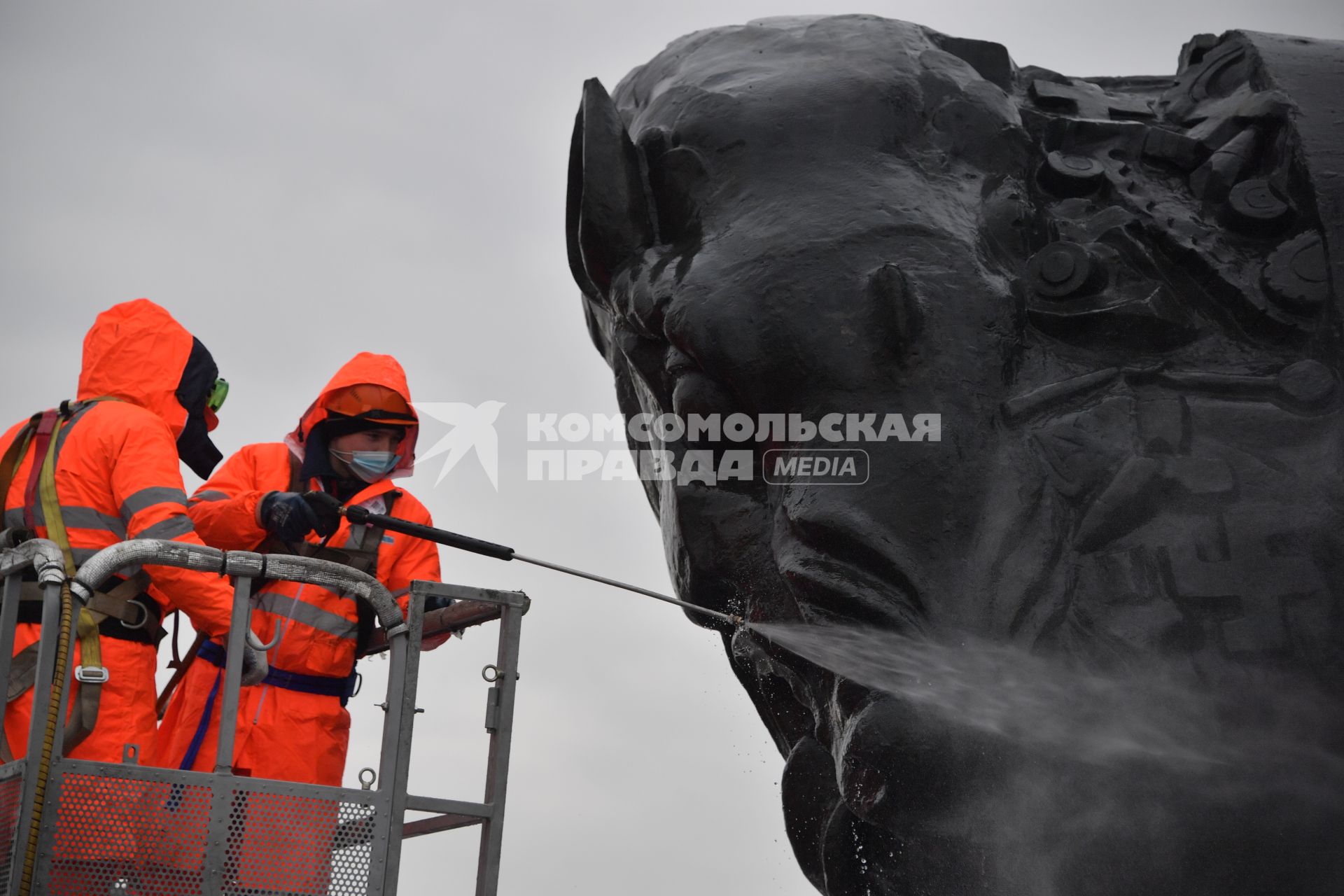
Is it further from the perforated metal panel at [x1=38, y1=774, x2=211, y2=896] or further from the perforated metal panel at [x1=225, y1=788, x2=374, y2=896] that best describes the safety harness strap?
the perforated metal panel at [x1=225, y1=788, x2=374, y2=896]

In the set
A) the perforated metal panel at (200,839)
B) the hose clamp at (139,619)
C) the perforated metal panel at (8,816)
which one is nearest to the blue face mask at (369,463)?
the hose clamp at (139,619)

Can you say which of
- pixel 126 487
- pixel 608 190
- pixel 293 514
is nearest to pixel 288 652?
pixel 293 514

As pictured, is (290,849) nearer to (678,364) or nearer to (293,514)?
(293,514)

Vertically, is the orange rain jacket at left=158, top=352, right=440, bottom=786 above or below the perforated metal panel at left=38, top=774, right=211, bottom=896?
above

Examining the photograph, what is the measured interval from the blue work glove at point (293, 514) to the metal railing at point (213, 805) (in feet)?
3.42

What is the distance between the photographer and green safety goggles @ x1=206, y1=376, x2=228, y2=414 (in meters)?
6.07

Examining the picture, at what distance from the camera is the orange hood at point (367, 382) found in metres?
5.98

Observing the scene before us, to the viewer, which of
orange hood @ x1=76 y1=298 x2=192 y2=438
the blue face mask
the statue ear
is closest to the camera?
orange hood @ x1=76 y1=298 x2=192 y2=438

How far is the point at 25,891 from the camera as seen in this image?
391 centimetres

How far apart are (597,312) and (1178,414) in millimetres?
3038

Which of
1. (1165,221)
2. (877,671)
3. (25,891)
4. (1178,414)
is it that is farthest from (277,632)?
(1165,221)

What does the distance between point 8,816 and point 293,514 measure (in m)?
1.66

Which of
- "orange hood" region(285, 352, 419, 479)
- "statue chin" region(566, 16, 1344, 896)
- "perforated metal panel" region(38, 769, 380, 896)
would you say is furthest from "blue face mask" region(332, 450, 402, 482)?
"perforated metal panel" region(38, 769, 380, 896)

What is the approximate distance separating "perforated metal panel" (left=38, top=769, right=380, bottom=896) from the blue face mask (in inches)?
78.5
